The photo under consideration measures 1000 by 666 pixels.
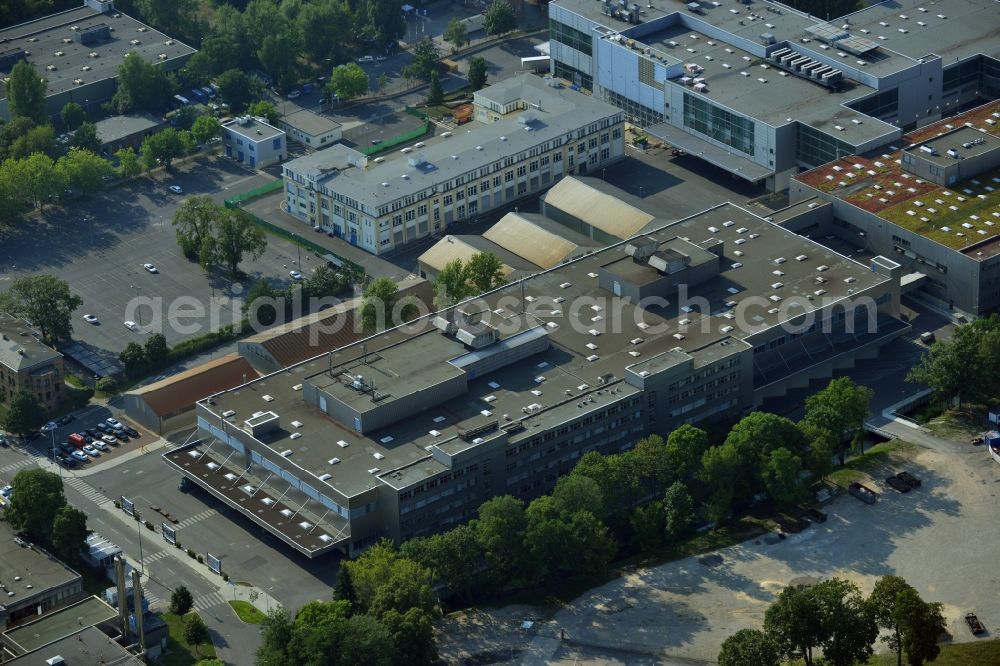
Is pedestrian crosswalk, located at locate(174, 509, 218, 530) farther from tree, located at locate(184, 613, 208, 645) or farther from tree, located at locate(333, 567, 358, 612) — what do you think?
tree, located at locate(333, 567, 358, 612)

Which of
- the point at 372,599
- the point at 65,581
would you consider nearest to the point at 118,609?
the point at 65,581

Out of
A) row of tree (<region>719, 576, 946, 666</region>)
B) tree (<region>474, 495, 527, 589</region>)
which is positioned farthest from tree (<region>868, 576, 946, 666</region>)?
tree (<region>474, 495, 527, 589</region>)

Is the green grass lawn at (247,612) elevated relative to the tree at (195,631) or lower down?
lower down

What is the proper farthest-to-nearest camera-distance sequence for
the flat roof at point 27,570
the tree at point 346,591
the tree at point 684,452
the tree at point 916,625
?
the tree at point 684,452 < the flat roof at point 27,570 < the tree at point 346,591 < the tree at point 916,625

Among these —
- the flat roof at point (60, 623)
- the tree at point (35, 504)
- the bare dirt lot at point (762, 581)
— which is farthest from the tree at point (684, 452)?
the tree at point (35, 504)

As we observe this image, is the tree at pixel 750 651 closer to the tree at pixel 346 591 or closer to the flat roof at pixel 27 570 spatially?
the tree at pixel 346 591

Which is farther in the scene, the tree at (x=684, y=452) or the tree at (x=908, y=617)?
the tree at (x=684, y=452)
